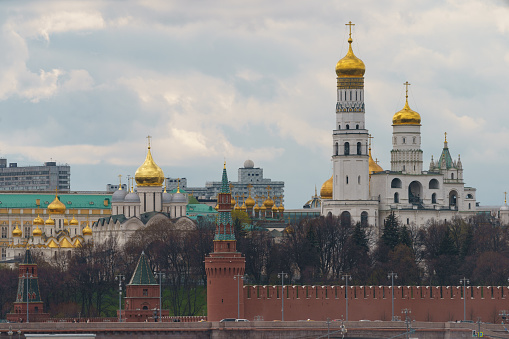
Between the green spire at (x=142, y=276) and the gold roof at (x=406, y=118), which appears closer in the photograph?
the green spire at (x=142, y=276)

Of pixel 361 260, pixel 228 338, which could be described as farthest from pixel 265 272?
pixel 228 338

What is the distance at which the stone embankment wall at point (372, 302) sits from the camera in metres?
135

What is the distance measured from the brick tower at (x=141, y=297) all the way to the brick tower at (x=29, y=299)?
6.22 meters

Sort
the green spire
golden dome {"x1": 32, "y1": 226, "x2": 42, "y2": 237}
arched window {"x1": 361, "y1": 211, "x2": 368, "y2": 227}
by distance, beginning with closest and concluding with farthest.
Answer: the green spire < arched window {"x1": 361, "y1": 211, "x2": 368, "y2": 227} < golden dome {"x1": 32, "y1": 226, "x2": 42, "y2": 237}

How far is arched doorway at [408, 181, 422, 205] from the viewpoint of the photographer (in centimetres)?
17700

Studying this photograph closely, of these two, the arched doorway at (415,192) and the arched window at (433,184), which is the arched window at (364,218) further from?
the arched window at (433,184)

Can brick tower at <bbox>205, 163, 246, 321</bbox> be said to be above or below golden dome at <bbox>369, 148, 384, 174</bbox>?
below

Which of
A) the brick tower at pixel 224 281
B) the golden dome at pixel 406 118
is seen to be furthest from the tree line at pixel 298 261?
the brick tower at pixel 224 281

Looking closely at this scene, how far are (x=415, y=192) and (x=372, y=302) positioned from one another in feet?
140

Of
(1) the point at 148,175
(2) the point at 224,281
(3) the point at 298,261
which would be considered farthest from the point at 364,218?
(2) the point at 224,281

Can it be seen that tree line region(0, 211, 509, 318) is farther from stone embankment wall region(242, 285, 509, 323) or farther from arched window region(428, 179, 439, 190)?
stone embankment wall region(242, 285, 509, 323)

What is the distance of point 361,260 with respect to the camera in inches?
6156

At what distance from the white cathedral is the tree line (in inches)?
173

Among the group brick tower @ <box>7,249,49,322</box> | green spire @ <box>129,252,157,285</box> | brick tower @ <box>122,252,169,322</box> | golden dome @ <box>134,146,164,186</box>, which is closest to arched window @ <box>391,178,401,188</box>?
golden dome @ <box>134,146,164,186</box>
